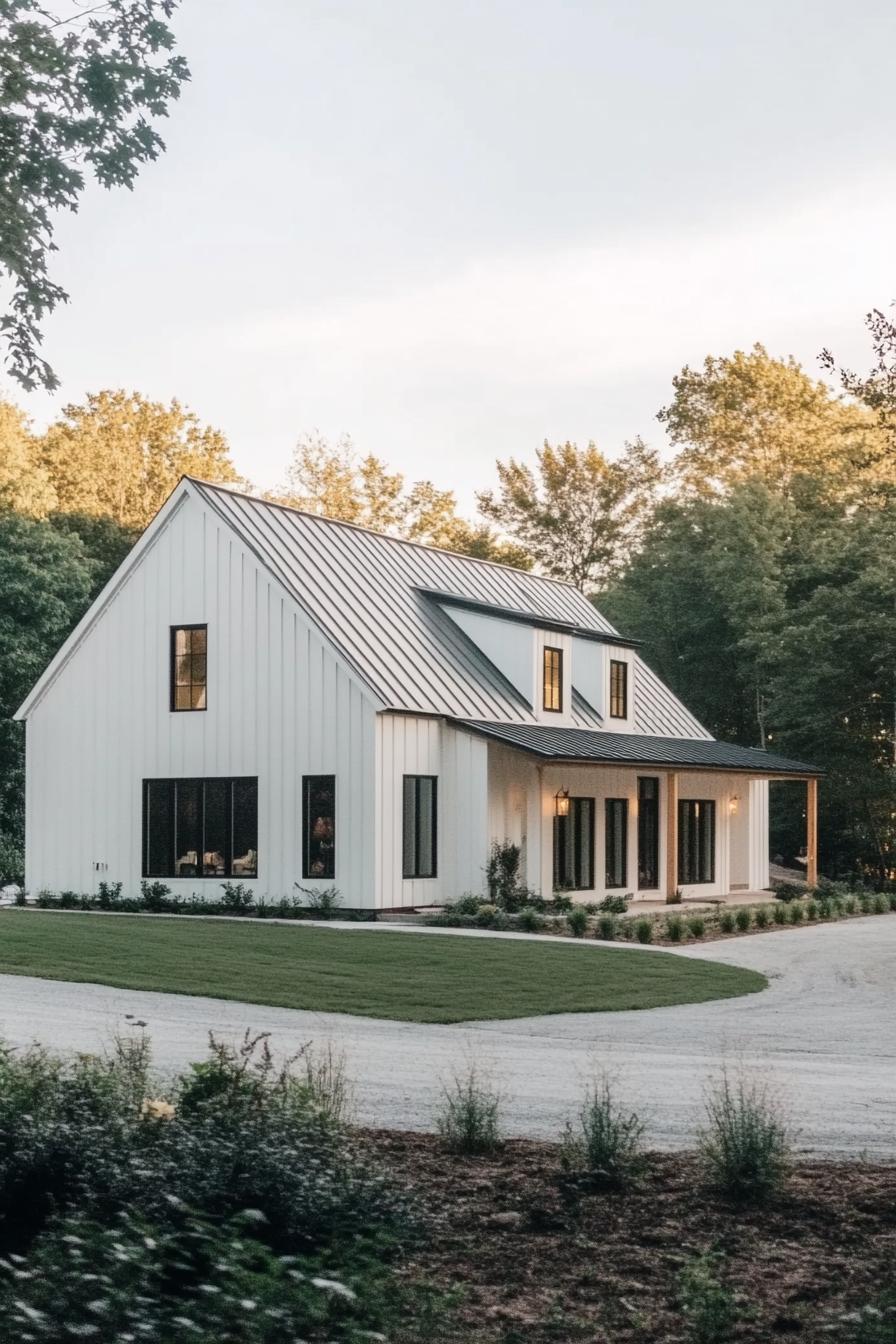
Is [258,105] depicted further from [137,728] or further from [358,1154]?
[137,728]

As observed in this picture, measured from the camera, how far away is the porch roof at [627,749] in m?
26.8

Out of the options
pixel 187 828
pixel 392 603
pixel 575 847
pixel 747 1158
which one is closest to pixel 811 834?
pixel 575 847

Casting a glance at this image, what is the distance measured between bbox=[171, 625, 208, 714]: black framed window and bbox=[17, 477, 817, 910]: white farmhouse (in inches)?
1.4

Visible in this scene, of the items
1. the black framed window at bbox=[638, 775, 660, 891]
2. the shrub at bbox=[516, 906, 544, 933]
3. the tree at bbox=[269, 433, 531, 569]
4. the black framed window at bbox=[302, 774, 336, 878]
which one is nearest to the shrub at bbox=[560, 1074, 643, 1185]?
the shrub at bbox=[516, 906, 544, 933]

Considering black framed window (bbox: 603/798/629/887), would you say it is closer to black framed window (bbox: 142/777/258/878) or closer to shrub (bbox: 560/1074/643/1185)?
black framed window (bbox: 142/777/258/878)

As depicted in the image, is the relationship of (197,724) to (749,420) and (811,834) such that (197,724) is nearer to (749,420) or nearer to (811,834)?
(811,834)

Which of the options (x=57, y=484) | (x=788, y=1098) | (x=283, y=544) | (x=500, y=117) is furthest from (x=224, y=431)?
A: (x=788, y=1098)

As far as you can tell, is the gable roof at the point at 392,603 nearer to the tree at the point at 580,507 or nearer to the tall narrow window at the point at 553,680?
the tall narrow window at the point at 553,680

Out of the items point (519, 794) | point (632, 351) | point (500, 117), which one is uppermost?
point (632, 351)

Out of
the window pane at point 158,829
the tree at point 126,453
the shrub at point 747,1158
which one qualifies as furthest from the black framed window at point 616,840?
the tree at point 126,453

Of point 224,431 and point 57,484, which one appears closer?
point 57,484

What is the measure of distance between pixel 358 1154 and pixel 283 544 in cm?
2254

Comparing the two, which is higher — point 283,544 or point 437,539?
point 437,539

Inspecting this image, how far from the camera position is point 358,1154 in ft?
23.6
